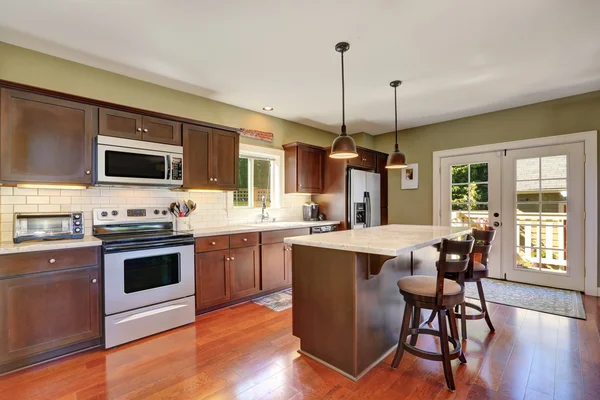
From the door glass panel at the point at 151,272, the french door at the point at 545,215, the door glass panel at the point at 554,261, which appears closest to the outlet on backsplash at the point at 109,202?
the door glass panel at the point at 151,272

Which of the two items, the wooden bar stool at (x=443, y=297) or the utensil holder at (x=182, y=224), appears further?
the utensil holder at (x=182, y=224)

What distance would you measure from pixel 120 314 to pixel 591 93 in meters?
5.65

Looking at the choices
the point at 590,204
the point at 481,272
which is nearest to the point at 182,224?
the point at 481,272

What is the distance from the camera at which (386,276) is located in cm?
217

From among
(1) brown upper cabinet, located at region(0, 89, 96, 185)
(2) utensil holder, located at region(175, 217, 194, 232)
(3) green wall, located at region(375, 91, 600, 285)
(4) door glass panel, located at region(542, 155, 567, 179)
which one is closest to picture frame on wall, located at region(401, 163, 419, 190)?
(3) green wall, located at region(375, 91, 600, 285)

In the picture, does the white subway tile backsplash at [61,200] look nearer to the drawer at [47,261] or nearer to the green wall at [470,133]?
the drawer at [47,261]

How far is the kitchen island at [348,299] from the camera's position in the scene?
185 centimetres

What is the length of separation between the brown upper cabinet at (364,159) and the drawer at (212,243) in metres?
2.44

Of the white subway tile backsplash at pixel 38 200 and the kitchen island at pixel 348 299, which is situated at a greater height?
the white subway tile backsplash at pixel 38 200

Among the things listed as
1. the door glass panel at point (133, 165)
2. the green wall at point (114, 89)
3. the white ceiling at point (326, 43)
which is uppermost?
the white ceiling at point (326, 43)

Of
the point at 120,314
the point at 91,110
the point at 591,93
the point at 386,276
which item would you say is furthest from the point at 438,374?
the point at 591,93

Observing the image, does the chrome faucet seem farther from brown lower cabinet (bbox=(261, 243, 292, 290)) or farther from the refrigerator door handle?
the refrigerator door handle

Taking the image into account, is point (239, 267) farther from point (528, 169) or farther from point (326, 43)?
point (528, 169)

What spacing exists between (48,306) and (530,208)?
5.40 meters
